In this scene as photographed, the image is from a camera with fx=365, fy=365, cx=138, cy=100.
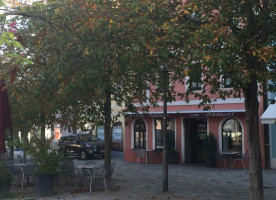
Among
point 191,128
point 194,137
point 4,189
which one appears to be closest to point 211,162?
point 194,137

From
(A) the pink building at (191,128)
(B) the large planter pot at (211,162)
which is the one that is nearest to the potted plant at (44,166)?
(A) the pink building at (191,128)

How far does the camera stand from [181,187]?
1212 cm

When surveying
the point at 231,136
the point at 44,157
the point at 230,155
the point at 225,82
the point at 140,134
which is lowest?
the point at 230,155

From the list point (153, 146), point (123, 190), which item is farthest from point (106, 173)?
point (153, 146)

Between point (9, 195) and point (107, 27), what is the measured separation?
18.2ft

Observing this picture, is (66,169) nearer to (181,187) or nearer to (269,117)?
(181,187)

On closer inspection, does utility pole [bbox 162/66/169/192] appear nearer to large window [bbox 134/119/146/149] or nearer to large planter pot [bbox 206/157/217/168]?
large planter pot [bbox 206/157/217/168]

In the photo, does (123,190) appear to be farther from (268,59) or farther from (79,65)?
(268,59)

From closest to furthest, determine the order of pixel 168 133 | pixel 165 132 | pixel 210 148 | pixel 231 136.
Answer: pixel 165 132 → pixel 210 148 → pixel 231 136 → pixel 168 133

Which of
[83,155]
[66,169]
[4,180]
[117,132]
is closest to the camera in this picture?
[4,180]

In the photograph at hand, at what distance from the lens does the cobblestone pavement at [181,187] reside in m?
10.5

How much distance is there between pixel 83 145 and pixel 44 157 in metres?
15.1

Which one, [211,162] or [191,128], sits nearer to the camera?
[211,162]

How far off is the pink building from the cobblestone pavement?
2482 mm
